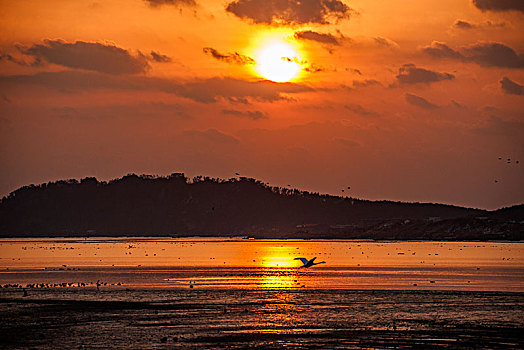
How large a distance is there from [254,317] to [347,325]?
7641 mm

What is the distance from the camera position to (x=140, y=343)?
4562 centimetres

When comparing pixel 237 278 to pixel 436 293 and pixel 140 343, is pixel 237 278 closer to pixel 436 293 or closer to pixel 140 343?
pixel 436 293

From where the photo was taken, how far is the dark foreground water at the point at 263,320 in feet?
150

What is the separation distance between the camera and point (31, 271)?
122 meters

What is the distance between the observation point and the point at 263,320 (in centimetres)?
5503

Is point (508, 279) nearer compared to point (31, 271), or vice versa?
point (508, 279)

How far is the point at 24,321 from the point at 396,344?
25070 mm

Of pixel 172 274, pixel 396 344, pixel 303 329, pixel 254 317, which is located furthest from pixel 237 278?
pixel 396 344

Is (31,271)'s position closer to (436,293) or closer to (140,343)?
(436,293)

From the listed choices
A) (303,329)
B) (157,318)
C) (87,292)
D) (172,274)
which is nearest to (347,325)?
(303,329)

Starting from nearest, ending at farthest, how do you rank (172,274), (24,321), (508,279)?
(24,321)
(508,279)
(172,274)

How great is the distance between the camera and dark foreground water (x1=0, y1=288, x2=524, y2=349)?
45.6m

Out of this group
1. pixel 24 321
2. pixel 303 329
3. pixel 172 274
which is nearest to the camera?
pixel 303 329

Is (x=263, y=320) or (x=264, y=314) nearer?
(x=263, y=320)
